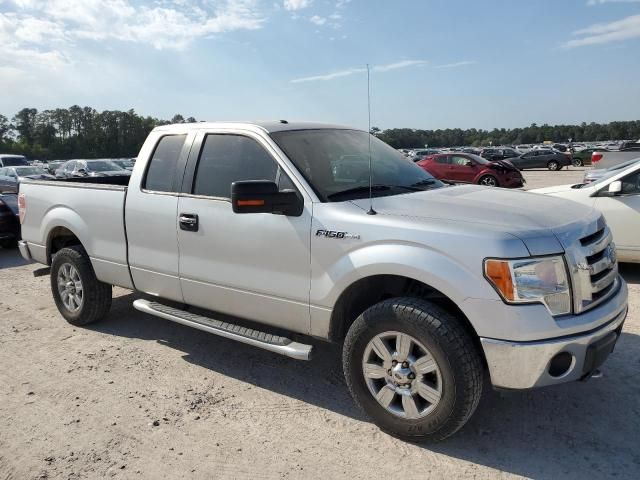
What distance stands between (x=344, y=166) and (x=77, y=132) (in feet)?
392

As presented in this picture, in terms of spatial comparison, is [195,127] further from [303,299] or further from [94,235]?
[303,299]

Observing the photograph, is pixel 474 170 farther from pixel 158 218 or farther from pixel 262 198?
pixel 262 198

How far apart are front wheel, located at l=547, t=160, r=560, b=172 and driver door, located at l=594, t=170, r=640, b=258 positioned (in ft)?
107

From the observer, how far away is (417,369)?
3.08 metres

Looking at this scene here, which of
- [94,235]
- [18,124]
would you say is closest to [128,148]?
[18,124]

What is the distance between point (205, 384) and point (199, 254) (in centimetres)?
98

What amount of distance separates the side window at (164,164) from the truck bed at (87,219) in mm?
328

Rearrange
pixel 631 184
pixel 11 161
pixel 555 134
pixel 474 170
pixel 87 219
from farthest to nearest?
pixel 555 134 < pixel 11 161 < pixel 474 170 < pixel 631 184 < pixel 87 219

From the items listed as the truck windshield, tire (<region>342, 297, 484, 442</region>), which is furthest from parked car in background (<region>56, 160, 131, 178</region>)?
tire (<region>342, 297, 484, 442</region>)

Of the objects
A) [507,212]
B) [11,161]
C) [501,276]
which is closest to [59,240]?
[507,212]

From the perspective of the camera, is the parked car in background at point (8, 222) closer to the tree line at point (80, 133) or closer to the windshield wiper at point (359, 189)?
the windshield wiper at point (359, 189)

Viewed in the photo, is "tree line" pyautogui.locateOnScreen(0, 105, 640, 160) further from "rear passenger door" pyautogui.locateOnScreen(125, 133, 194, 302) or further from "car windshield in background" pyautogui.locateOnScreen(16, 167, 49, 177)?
"rear passenger door" pyautogui.locateOnScreen(125, 133, 194, 302)

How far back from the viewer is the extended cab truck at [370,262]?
2828 millimetres

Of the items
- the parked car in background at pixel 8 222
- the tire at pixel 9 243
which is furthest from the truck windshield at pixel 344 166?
the tire at pixel 9 243
